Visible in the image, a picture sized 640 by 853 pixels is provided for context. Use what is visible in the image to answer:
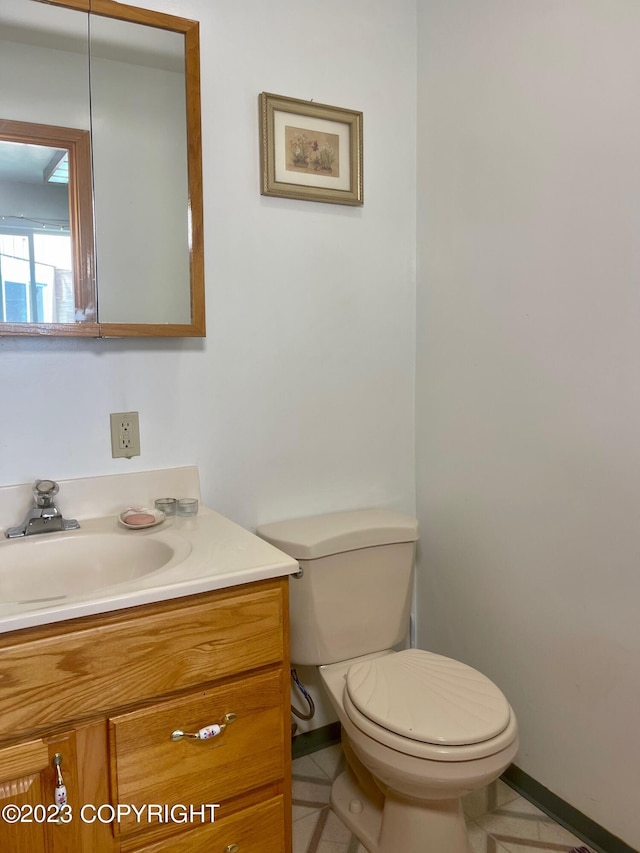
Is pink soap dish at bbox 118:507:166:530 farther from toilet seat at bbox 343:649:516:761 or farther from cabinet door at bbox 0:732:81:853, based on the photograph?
toilet seat at bbox 343:649:516:761

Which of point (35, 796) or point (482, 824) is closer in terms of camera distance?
point (35, 796)

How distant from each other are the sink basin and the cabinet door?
12.8 inches

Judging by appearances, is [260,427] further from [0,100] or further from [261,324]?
[0,100]

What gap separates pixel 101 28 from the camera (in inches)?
54.7

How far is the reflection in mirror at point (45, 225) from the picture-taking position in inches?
52.3

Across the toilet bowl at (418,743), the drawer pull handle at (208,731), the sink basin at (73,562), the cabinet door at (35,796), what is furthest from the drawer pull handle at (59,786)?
the toilet bowl at (418,743)

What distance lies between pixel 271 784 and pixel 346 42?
1.84 meters

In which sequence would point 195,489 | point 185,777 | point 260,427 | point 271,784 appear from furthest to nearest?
1. point 260,427
2. point 195,489
3. point 271,784
4. point 185,777

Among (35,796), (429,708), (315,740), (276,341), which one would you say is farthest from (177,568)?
(315,740)

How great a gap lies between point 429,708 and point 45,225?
131 centimetres

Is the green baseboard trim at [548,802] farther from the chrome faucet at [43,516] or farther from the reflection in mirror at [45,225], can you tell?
the reflection in mirror at [45,225]

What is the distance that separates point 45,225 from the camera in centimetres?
136

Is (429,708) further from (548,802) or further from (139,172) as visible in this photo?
(139,172)

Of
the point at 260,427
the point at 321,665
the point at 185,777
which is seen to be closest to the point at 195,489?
the point at 260,427
